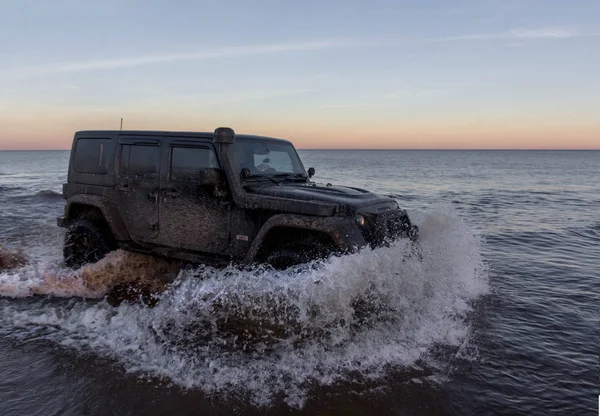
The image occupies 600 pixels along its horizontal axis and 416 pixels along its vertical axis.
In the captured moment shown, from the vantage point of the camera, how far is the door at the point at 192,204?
18.0ft

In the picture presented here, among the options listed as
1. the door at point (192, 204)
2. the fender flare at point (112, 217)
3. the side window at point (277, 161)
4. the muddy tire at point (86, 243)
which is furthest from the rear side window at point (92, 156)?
the side window at point (277, 161)

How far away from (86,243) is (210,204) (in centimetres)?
252

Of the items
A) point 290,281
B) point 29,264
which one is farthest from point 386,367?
point 29,264

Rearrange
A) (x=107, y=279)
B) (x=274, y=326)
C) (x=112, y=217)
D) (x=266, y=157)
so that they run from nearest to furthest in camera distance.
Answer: (x=274, y=326) < (x=266, y=157) < (x=112, y=217) < (x=107, y=279)

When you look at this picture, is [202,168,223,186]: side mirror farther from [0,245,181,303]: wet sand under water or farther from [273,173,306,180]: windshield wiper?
[0,245,181,303]: wet sand under water

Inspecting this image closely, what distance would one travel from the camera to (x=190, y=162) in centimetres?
576

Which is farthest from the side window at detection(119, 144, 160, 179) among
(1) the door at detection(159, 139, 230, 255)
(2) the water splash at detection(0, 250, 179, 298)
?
(2) the water splash at detection(0, 250, 179, 298)

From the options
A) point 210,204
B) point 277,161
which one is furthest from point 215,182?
point 277,161

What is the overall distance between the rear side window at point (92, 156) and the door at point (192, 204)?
1241mm

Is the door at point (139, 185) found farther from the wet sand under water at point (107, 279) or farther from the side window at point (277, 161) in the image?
the side window at point (277, 161)

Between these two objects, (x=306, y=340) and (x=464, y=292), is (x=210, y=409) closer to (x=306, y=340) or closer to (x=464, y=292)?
(x=306, y=340)

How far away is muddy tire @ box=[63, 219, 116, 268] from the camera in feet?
21.6

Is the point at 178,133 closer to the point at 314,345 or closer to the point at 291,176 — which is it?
the point at 291,176

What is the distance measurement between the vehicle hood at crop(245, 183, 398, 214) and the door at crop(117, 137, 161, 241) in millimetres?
1492
